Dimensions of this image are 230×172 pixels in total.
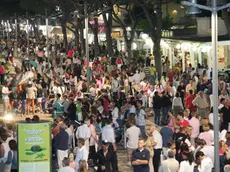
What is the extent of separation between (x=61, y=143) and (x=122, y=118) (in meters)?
5.03

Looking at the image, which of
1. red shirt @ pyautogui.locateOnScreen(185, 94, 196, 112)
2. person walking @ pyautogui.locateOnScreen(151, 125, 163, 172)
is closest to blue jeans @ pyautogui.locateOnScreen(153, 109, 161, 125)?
red shirt @ pyautogui.locateOnScreen(185, 94, 196, 112)

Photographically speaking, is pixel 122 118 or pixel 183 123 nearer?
pixel 183 123

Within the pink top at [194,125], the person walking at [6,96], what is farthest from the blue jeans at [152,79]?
the pink top at [194,125]

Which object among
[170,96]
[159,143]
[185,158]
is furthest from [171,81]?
[185,158]

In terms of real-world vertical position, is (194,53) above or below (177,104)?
above

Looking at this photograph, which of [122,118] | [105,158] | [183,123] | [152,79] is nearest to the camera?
[105,158]

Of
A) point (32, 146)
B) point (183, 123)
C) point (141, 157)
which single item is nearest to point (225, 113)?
point (183, 123)

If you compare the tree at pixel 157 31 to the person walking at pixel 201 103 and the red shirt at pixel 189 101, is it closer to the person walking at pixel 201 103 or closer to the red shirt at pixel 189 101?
the red shirt at pixel 189 101

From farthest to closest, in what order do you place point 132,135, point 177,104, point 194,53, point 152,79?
point 194,53
point 152,79
point 177,104
point 132,135

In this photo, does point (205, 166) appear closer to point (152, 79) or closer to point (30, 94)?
point (30, 94)

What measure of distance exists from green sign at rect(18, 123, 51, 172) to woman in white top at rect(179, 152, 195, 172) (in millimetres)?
3507

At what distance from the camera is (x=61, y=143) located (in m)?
19.8

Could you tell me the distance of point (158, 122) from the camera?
93.1ft

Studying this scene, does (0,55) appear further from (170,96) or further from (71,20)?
(170,96)
